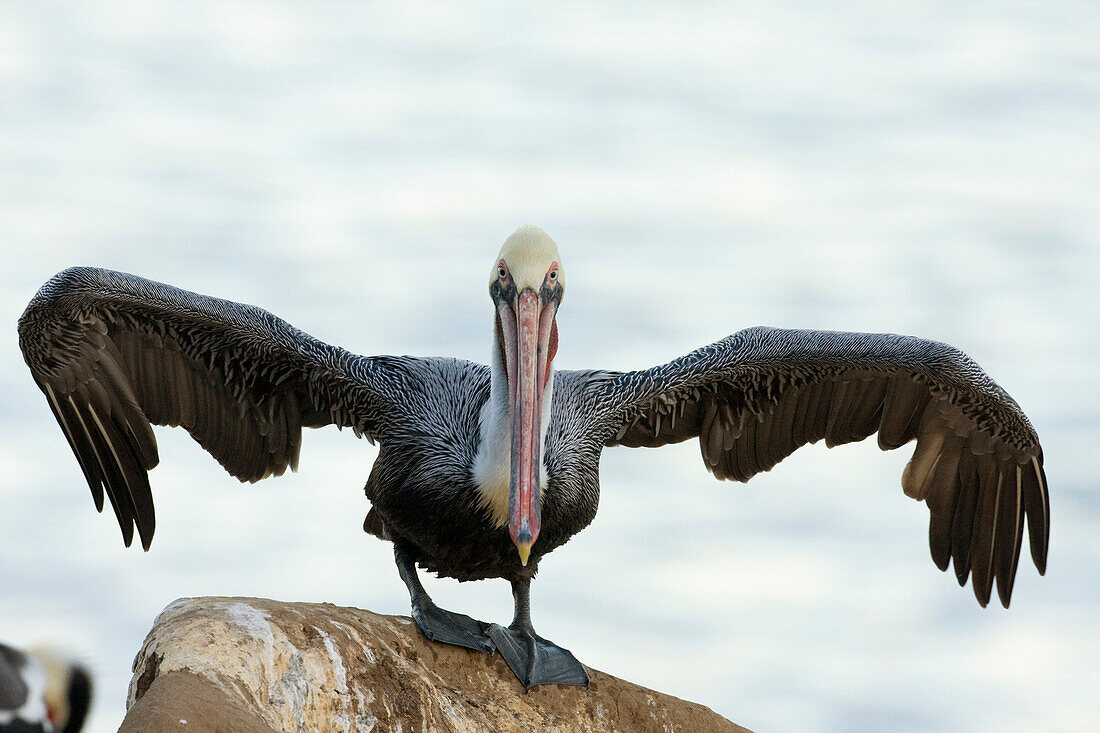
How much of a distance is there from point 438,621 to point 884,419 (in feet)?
12.2

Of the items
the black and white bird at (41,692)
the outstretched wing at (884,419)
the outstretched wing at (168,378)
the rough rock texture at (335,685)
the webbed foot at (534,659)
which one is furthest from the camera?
the outstretched wing at (884,419)

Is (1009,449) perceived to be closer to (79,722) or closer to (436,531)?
(436,531)

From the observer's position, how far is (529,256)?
8391mm

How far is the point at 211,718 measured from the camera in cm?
628

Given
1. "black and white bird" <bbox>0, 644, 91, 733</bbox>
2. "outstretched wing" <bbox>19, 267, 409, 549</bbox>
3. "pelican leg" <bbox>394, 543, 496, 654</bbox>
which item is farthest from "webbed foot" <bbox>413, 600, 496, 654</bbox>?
"black and white bird" <bbox>0, 644, 91, 733</bbox>

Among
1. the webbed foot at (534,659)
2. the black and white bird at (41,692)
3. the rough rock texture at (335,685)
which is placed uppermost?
the webbed foot at (534,659)

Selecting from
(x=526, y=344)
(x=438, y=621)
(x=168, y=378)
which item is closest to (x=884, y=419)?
(x=526, y=344)

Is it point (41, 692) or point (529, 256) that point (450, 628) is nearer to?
point (529, 256)

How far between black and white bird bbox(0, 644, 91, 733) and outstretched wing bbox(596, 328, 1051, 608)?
5.00 meters

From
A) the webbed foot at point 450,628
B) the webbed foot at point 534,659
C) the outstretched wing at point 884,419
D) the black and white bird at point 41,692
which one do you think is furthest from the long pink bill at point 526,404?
the black and white bird at point 41,692

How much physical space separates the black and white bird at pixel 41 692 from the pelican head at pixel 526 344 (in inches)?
107

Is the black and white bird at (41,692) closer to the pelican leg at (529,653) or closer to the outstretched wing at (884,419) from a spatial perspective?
the pelican leg at (529,653)

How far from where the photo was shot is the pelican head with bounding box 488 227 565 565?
26.1ft

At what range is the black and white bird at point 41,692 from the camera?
515 centimetres
